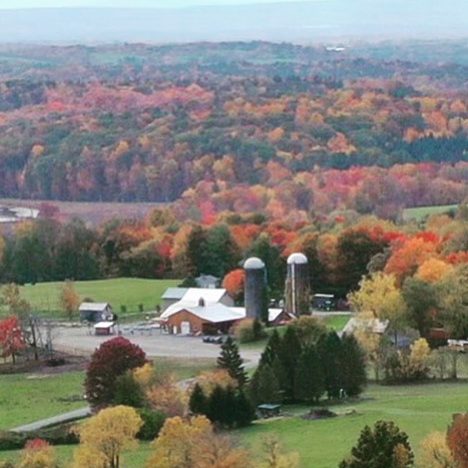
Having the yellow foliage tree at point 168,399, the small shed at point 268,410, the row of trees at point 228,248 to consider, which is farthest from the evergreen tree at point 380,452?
the row of trees at point 228,248

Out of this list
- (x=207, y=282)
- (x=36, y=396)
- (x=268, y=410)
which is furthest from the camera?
(x=207, y=282)

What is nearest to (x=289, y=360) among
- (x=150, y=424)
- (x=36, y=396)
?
(x=150, y=424)

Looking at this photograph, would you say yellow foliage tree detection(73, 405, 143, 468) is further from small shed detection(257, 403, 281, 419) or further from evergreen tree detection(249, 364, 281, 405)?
evergreen tree detection(249, 364, 281, 405)

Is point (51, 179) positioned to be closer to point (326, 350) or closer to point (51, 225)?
point (51, 225)

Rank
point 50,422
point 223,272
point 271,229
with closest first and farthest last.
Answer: point 50,422 < point 223,272 < point 271,229

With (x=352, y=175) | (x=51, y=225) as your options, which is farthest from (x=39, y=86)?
(x=51, y=225)

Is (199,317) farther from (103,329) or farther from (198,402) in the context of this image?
(198,402)
